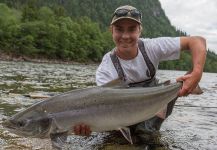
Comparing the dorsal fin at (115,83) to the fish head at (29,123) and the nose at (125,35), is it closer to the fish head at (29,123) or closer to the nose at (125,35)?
the fish head at (29,123)

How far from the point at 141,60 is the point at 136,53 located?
0.14m

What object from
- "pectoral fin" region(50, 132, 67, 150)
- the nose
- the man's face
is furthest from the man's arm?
"pectoral fin" region(50, 132, 67, 150)

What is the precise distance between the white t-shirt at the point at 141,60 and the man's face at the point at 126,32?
38 centimetres

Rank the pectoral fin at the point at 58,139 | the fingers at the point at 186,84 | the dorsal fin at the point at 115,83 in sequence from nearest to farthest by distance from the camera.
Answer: the pectoral fin at the point at 58,139, the dorsal fin at the point at 115,83, the fingers at the point at 186,84

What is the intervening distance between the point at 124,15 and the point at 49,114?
6.35 ft

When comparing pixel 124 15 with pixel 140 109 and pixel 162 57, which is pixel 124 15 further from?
pixel 140 109

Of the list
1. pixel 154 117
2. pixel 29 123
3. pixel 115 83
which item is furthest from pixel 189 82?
pixel 29 123

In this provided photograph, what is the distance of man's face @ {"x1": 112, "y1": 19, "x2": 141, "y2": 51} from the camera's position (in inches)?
210

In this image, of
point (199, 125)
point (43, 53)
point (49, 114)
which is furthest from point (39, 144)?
point (43, 53)

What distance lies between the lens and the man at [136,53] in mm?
5281

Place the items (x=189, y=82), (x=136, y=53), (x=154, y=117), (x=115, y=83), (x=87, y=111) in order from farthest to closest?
(x=154, y=117), (x=136, y=53), (x=189, y=82), (x=115, y=83), (x=87, y=111)

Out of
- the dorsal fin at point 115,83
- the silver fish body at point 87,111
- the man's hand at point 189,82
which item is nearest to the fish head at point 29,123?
the silver fish body at point 87,111

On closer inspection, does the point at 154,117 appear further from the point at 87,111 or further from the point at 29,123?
the point at 29,123

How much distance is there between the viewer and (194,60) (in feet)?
16.3
